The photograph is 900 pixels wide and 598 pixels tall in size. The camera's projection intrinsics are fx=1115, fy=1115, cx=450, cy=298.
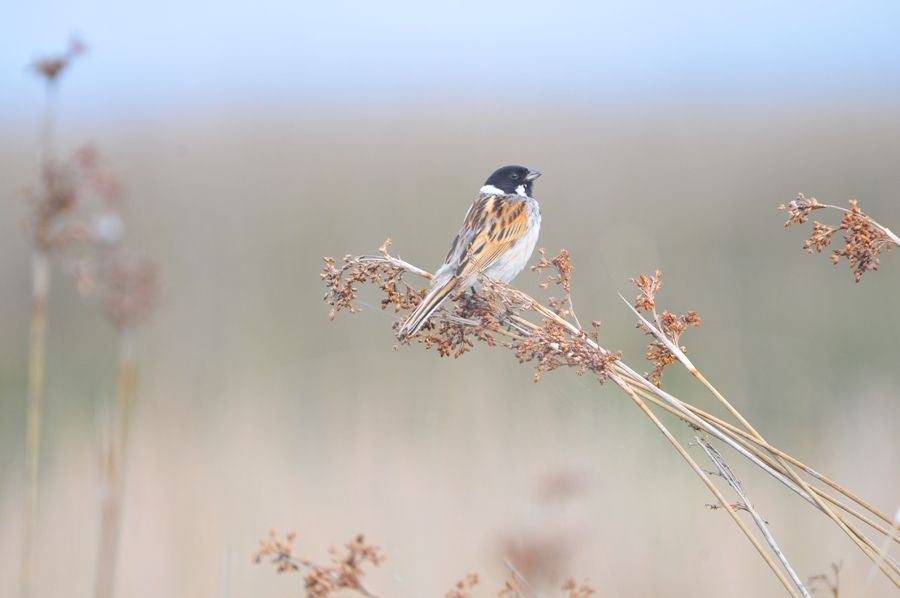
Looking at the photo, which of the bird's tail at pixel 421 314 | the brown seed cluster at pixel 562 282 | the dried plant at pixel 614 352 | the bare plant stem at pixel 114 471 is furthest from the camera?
the bird's tail at pixel 421 314

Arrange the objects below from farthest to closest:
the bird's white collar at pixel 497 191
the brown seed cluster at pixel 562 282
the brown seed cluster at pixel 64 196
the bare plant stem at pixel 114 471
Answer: the bird's white collar at pixel 497 191
the brown seed cluster at pixel 562 282
the brown seed cluster at pixel 64 196
the bare plant stem at pixel 114 471

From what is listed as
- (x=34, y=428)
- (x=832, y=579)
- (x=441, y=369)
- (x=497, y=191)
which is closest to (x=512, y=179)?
(x=497, y=191)

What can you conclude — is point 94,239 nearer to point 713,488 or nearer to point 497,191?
point 713,488

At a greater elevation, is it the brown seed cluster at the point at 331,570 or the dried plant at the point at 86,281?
the dried plant at the point at 86,281

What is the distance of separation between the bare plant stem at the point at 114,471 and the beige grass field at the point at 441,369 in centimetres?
30

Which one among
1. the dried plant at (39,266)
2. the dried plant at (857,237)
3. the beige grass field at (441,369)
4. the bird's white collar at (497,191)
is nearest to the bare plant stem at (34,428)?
the dried plant at (39,266)

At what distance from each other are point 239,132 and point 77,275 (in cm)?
1196

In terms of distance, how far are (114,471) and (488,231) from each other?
93.1 inches

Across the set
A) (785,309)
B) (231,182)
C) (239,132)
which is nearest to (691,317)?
(785,309)

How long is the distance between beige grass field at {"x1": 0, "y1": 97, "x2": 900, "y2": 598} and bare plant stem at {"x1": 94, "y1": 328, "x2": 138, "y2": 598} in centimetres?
30

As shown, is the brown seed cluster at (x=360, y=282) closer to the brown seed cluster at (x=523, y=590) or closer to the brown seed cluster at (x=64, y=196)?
the brown seed cluster at (x=64, y=196)

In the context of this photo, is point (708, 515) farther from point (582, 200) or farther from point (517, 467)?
point (582, 200)

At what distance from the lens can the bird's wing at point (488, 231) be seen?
407 cm

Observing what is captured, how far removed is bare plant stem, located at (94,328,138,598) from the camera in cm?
221
